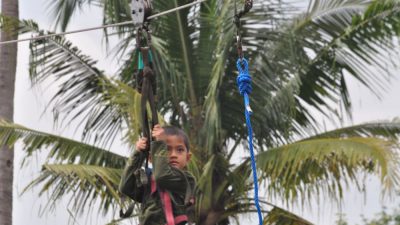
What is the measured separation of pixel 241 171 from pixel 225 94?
913 mm

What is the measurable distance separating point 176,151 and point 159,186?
0.25 metres

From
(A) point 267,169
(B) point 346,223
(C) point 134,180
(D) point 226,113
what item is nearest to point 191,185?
(C) point 134,180

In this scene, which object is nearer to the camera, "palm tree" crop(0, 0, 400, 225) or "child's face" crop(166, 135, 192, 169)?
"child's face" crop(166, 135, 192, 169)

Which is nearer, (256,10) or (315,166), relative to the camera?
(315,166)

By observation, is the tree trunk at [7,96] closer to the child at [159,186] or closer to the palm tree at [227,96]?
the palm tree at [227,96]

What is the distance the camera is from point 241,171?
11148mm

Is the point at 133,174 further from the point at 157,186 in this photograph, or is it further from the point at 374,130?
the point at 374,130

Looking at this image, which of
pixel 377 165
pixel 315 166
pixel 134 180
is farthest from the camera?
pixel 315 166

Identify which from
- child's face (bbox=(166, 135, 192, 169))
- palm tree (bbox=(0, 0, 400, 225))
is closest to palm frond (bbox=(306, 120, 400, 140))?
palm tree (bbox=(0, 0, 400, 225))

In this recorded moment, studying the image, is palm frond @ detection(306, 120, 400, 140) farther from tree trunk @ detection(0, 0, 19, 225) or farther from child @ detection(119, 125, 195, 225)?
child @ detection(119, 125, 195, 225)

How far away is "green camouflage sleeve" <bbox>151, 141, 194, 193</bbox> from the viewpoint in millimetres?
5243

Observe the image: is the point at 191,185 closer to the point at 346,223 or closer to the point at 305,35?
the point at 305,35

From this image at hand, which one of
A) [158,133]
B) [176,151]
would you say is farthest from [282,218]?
[158,133]

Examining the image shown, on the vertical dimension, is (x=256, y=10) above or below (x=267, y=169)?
above
